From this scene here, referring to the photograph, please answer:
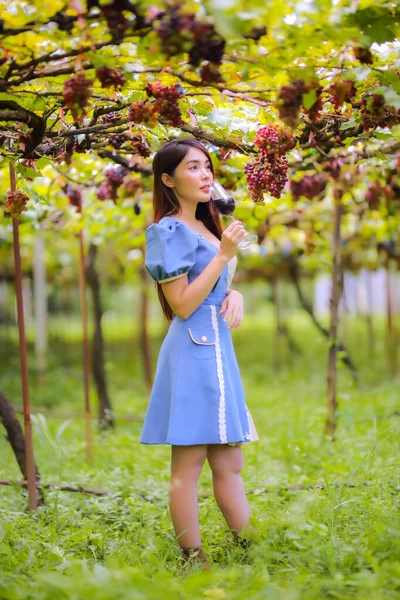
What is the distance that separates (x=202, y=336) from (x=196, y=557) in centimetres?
76

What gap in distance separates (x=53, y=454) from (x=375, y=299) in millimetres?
23302

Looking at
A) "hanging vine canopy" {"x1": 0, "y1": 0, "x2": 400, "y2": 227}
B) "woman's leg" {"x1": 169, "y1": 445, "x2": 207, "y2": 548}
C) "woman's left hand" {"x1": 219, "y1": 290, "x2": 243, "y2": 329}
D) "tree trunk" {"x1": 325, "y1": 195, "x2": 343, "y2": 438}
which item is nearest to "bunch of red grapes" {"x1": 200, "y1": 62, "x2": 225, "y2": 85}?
"hanging vine canopy" {"x1": 0, "y1": 0, "x2": 400, "y2": 227}

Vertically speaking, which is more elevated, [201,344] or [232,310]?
[232,310]

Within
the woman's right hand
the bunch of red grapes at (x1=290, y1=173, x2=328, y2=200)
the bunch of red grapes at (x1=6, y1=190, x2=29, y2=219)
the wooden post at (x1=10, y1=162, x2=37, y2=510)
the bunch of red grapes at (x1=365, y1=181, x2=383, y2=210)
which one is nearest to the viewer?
the woman's right hand

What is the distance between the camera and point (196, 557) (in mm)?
2346

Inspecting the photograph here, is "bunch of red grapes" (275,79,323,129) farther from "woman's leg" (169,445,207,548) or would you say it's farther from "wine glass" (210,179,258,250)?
"woman's leg" (169,445,207,548)

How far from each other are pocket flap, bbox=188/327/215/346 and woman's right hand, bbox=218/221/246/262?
0.27 meters

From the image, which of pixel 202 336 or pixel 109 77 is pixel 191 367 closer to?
pixel 202 336

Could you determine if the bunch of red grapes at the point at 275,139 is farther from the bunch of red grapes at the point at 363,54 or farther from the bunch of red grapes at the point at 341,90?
the bunch of red grapes at the point at 363,54

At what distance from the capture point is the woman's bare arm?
2.30 meters

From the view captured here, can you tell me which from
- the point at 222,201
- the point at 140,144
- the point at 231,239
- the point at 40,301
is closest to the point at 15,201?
the point at 140,144

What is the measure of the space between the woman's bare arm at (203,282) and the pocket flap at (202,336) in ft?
0.21

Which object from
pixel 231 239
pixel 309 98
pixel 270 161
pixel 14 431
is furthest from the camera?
pixel 14 431

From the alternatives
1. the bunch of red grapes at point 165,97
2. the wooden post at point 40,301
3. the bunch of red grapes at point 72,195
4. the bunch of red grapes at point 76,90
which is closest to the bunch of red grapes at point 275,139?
the bunch of red grapes at point 165,97
